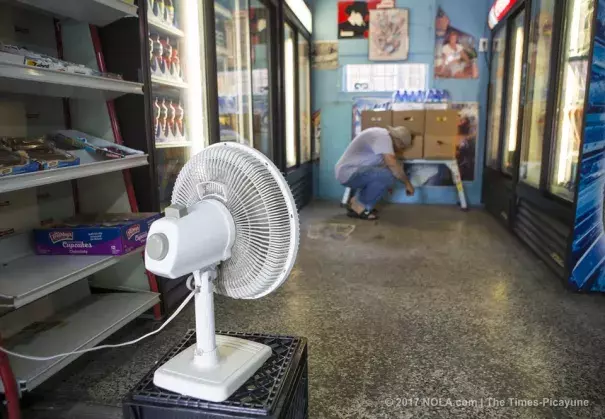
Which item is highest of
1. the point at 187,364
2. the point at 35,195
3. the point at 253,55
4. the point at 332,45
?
the point at 332,45

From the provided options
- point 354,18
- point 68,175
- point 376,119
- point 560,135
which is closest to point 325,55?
point 354,18

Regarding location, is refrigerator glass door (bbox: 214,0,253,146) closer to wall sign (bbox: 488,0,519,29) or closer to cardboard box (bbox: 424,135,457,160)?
cardboard box (bbox: 424,135,457,160)

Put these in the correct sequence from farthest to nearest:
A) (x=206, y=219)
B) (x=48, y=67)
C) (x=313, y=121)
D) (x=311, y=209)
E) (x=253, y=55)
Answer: (x=313, y=121)
(x=311, y=209)
(x=253, y=55)
(x=48, y=67)
(x=206, y=219)

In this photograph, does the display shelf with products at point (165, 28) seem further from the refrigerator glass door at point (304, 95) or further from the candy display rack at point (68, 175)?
the refrigerator glass door at point (304, 95)

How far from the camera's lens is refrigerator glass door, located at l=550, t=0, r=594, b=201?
3.08 m

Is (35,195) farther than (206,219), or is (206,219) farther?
(35,195)

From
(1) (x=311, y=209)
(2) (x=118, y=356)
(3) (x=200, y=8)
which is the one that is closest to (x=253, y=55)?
(3) (x=200, y=8)

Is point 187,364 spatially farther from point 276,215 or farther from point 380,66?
point 380,66

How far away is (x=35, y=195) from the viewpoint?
2066 mm

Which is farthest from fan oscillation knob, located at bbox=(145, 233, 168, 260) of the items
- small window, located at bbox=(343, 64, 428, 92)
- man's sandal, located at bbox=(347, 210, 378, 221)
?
small window, located at bbox=(343, 64, 428, 92)

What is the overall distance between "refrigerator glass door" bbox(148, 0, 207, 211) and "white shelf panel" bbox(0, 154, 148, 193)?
653mm

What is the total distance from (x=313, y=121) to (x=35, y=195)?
4642 millimetres

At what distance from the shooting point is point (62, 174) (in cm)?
166

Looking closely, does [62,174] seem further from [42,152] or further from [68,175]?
[42,152]
